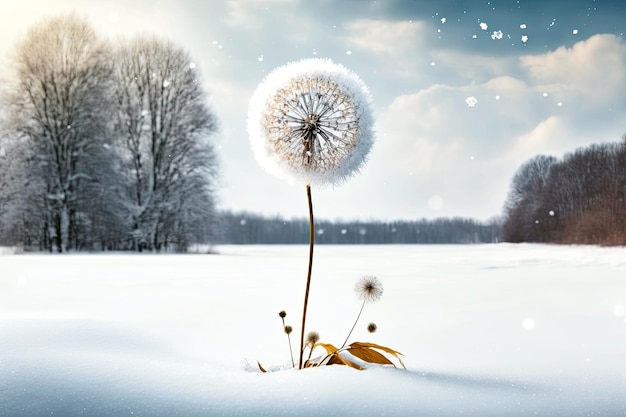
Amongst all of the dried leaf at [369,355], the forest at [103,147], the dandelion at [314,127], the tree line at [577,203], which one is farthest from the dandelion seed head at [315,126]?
the tree line at [577,203]

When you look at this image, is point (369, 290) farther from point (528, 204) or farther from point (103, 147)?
point (528, 204)

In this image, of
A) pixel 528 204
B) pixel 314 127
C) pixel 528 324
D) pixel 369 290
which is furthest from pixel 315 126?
pixel 528 204

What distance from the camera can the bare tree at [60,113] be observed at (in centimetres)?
1725

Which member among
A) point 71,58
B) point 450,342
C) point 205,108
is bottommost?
point 450,342

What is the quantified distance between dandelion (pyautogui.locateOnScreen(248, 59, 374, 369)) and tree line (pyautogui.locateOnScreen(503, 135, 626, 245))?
2347cm

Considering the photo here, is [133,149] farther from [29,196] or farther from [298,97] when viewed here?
[298,97]

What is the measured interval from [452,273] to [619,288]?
2.72m

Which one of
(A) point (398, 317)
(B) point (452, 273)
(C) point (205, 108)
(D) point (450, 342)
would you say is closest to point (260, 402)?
(D) point (450, 342)

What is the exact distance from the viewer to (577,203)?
97.3 feet

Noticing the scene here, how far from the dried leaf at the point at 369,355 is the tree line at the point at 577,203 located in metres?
23.3

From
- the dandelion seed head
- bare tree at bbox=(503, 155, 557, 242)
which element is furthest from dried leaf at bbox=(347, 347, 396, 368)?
bare tree at bbox=(503, 155, 557, 242)

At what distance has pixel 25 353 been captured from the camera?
2.85 metres

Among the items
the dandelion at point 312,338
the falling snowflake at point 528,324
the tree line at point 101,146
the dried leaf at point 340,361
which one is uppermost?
the tree line at point 101,146

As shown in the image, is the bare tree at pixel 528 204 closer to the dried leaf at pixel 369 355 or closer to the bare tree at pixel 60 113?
the bare tree at pixel 60 113
